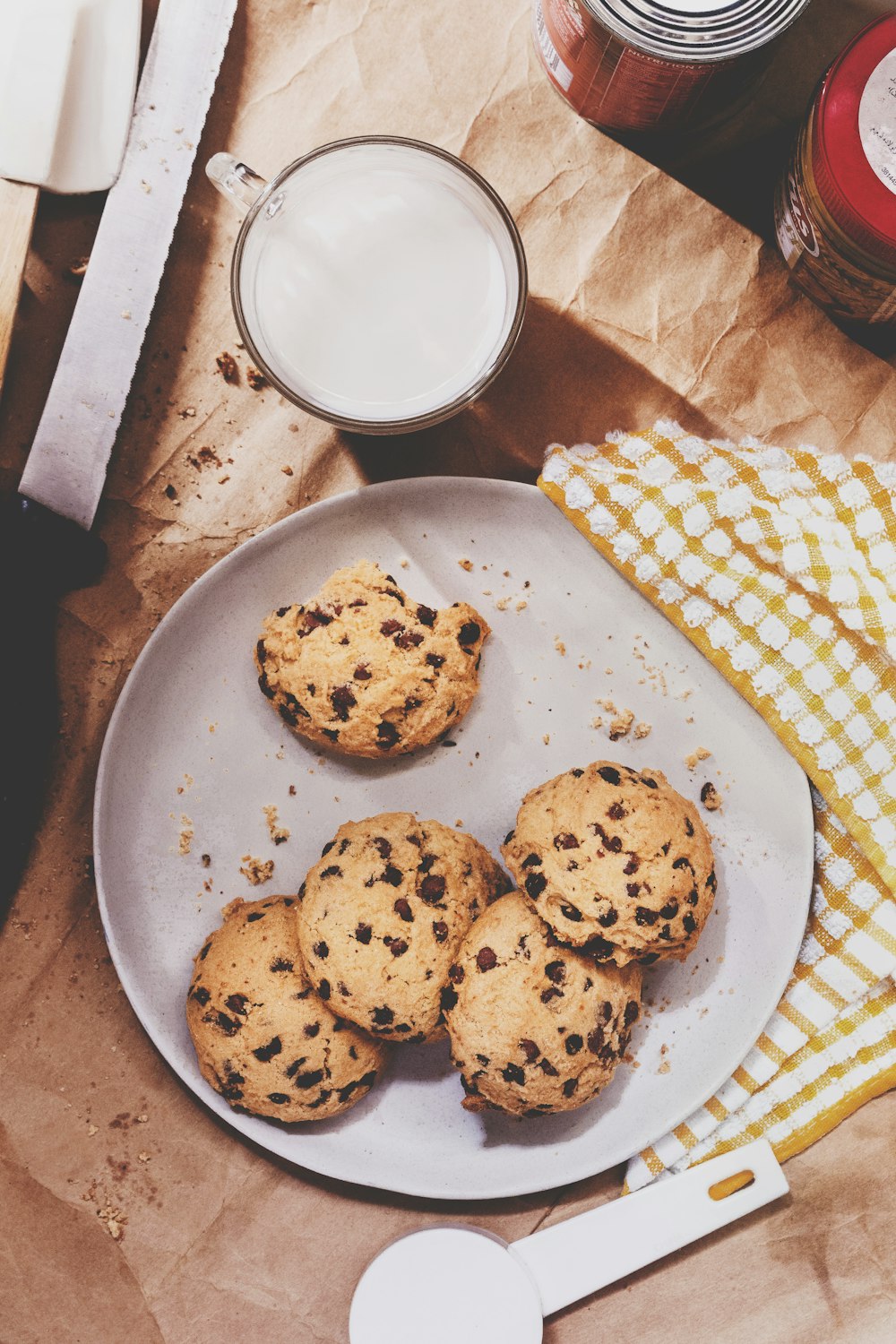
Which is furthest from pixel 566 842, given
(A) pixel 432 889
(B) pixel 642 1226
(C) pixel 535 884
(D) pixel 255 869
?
(B) pixel 642 1226

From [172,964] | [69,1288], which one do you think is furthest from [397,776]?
[69,1288]

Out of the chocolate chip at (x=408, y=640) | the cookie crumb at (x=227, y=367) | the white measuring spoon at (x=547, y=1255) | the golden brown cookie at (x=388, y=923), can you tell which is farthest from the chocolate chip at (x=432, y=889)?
Answer: the cookie crumb at (x=227, y=367)

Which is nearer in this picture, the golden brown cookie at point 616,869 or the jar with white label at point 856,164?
the jar with white label at point 856,164

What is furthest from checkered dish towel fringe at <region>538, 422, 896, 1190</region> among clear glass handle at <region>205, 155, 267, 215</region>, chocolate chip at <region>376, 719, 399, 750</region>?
clear glass handle at <region>205, 155, 267, 215</region>

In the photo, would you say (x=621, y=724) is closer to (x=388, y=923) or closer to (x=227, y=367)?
(x=388, y=923)

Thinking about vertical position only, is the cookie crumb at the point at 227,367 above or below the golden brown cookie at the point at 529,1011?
above

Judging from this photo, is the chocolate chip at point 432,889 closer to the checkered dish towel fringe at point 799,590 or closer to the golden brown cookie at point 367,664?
the golden brown cookie at point 367,664

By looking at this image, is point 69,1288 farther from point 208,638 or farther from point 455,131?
point 455,131
